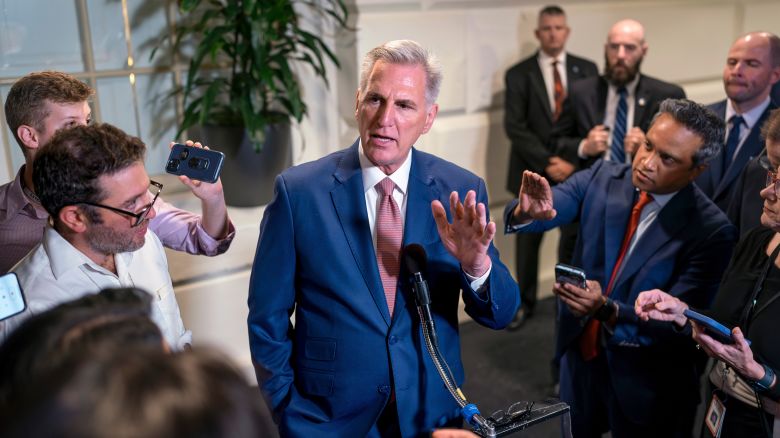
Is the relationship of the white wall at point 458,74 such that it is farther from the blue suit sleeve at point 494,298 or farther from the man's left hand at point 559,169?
A: the blue suit sleeve at point 494,298

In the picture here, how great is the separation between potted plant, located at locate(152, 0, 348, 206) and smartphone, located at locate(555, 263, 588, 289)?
1.64 metres

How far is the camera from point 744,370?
5.45ft

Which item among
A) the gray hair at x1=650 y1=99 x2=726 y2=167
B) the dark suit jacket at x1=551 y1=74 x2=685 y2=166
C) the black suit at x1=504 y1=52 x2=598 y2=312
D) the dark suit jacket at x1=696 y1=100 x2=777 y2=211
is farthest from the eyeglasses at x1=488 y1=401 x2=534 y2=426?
the black suit at x1=504 y1=52 x2=598 y2=312

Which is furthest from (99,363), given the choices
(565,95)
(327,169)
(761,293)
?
(565,95)

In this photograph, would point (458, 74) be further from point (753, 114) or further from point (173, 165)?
point (173, 165)

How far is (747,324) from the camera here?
1797 millimetres

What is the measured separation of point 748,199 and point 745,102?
0.80m

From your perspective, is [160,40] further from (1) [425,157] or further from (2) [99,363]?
(2) [99,363]

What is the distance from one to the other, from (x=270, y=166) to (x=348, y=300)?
190 cm

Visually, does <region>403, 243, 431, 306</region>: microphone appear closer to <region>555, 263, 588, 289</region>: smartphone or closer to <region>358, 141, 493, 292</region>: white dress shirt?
<region>358, 141, 493, 292</region>: white dress shirt

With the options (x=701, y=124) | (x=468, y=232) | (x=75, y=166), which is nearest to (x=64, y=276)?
Result: (x=75, y=166)

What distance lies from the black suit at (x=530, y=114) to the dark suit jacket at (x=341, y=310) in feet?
7.47

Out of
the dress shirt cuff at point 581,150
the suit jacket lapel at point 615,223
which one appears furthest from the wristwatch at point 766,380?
the dress shirt cuff at point 581,150

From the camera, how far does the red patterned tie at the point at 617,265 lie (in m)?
2.14
